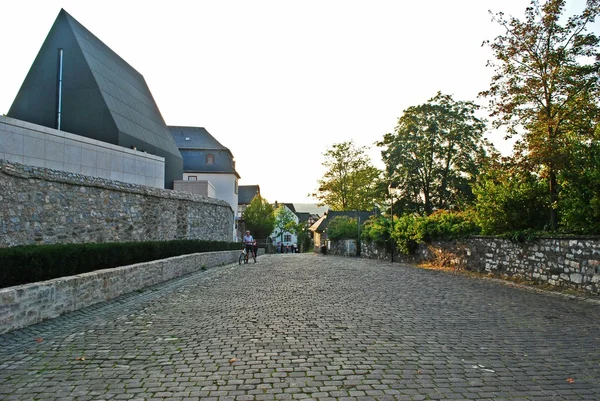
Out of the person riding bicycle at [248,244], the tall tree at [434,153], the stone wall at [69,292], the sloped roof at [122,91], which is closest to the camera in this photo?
the stone wall at [69,292]

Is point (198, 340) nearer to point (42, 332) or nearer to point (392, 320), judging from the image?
point (42, 332)

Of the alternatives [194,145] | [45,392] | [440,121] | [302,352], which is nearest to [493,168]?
[302,352]

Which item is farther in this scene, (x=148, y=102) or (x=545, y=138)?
(x=148, y=102)

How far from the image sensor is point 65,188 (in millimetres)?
12477

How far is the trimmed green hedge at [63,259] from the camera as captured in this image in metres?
7.53

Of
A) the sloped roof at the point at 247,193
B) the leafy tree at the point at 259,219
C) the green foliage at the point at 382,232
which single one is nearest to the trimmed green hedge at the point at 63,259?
the green foliage at the point at 382,232

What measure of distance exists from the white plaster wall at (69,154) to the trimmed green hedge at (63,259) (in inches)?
150

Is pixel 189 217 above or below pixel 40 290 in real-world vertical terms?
above

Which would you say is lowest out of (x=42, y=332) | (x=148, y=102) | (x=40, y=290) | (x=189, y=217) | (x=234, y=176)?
(x=42, y=332)

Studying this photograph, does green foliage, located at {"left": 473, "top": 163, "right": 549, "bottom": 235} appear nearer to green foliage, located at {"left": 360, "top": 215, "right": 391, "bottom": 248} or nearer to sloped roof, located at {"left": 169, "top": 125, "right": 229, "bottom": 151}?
green foliage, located at {"left": 360, "top": 215, "right": 391, "bottom": 248}

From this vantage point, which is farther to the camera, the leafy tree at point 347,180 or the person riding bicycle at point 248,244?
the leafy tree at point 347,180

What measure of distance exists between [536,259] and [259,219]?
5121cm

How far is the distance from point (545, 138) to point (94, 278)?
12.7 m

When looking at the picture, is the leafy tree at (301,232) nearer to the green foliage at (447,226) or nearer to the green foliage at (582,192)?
the green foliage at (447,226)
